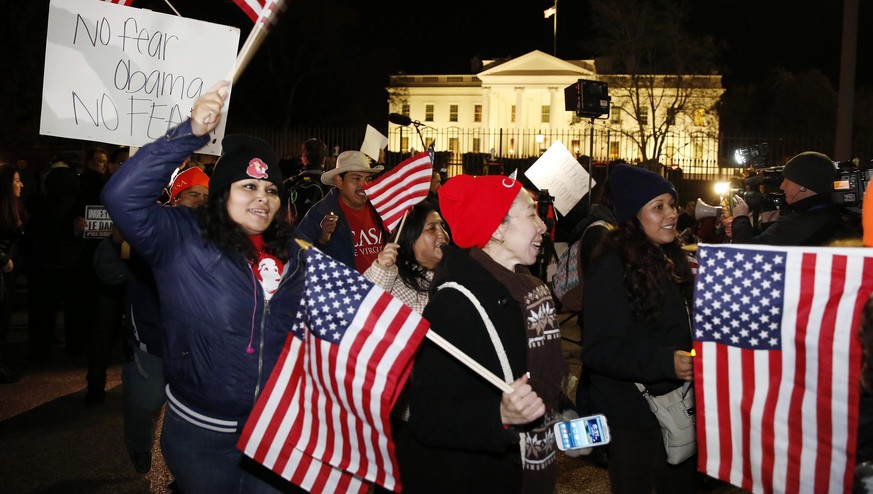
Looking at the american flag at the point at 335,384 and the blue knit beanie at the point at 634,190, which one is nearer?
the american flag at the point at 335,384

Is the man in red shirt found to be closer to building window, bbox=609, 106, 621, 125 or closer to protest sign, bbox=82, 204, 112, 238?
protest sign, bbox=82, 204, 112, 238

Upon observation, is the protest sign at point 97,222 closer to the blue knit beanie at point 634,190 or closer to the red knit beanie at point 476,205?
the red knit beanie at point 476,205

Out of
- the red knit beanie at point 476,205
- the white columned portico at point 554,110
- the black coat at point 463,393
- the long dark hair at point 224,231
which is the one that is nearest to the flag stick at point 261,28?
the long dark hair at point 224,231

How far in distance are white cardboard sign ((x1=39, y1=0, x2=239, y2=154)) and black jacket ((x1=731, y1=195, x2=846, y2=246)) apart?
12.2 feet

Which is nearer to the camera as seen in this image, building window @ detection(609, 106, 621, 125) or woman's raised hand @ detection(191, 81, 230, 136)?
woman's raised hand @ detection(191, 81, 230, 136)

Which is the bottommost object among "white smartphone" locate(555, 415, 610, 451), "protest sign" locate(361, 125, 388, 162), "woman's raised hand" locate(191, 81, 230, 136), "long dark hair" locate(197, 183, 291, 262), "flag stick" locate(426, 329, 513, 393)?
"white smartphone" locate(555, 415, 610, 451)

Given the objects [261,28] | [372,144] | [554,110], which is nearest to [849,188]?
[261,28]

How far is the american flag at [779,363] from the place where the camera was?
2.59 metres

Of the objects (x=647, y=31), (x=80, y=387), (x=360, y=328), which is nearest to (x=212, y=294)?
(x=360, y=328)

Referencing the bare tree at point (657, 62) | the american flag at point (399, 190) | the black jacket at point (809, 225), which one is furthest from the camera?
the bare tree at point (657, 62)

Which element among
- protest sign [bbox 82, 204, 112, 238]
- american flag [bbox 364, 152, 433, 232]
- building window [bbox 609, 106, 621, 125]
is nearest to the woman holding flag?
american flag [bbox 364, 152, 433, 232]

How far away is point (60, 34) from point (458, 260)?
8.85ft

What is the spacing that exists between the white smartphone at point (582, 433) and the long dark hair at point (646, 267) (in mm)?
778

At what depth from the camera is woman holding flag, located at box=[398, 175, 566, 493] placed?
2.74m
